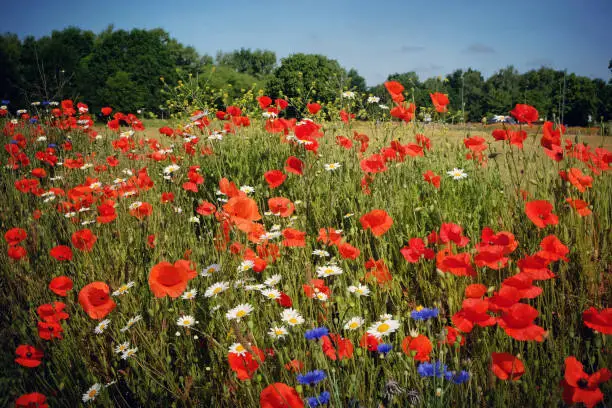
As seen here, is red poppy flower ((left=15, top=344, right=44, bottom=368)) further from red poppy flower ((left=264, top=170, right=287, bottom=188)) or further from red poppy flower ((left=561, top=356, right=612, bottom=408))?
red poppy flower ((left=561, top=356, right=612, bottom=408))

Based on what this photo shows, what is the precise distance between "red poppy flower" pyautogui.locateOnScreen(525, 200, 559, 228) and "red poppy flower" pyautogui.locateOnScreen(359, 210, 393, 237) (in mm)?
626

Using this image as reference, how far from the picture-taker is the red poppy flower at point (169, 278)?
161 cm

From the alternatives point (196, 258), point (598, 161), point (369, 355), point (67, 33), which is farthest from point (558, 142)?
point (67, 33)

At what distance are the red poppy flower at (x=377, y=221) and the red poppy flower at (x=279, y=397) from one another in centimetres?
101

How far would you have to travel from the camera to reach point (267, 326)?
1.96 metres

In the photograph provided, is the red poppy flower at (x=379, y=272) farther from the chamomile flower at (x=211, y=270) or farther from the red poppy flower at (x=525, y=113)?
the red poppy flower at (x=525, y=113)

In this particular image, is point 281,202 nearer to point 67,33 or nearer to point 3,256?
point 3,256

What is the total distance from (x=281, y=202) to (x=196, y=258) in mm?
616

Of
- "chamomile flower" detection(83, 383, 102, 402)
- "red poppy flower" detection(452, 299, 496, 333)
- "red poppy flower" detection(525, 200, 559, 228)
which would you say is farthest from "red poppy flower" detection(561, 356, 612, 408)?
"chamomile flower" detection(83, 383, 102, 402)

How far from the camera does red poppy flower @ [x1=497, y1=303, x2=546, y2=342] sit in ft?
4.20

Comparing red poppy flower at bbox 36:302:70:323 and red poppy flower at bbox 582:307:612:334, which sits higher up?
red poppy flower at bbox 582:307:612:334

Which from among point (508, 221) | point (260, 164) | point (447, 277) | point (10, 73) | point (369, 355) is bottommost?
point (369, 355)

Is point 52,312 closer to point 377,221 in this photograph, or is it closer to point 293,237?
point 293,237

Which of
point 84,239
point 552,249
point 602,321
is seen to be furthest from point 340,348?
point 84,239
